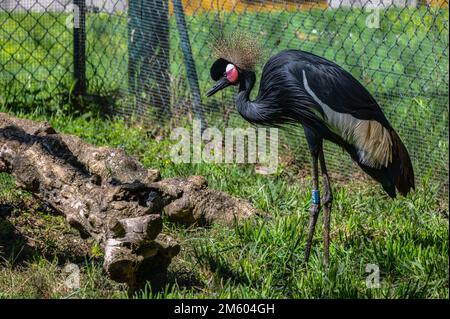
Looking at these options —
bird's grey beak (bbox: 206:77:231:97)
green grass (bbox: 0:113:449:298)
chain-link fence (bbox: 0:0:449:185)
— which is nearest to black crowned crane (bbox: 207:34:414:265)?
green grass (bbox: 0:113:449:298)

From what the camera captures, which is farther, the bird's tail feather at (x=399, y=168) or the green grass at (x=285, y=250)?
the bird's tail feather at (x=399, y=168)

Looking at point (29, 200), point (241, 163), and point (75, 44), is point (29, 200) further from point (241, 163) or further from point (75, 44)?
point (75, 44)

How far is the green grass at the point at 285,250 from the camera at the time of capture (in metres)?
3.66

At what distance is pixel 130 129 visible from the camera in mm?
6062

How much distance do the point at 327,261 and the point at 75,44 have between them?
3.25m

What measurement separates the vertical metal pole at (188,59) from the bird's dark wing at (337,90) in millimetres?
1781

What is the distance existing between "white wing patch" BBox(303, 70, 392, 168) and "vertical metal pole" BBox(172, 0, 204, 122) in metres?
1.81

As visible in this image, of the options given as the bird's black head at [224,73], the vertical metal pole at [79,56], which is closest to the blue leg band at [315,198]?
the bird's black head at [224,73]

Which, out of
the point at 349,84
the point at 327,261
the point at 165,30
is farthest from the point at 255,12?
the point at 327,261

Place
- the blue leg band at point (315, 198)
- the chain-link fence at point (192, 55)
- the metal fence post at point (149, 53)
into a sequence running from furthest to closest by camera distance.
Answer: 1. the metal fence post at point (149, 53)
2. the chain-link fence at point (192, 55)
3. the blue leg band at point (315, 198)

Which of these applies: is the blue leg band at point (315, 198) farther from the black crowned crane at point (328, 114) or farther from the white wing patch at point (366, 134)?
the white wing patch at point (366, 134)

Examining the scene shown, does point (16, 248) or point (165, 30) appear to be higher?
point (165, 30)

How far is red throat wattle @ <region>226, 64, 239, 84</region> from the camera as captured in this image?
4.54 metres

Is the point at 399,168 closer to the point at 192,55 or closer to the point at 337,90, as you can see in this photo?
the point at 337,90
